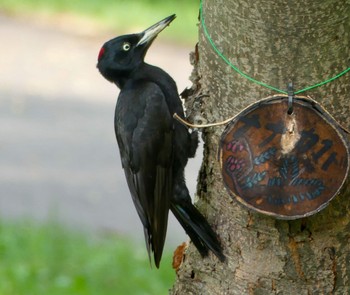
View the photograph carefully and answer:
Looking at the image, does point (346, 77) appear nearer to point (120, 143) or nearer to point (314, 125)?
point (314, 125)

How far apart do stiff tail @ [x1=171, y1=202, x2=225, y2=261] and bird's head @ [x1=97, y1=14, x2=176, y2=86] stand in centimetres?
89

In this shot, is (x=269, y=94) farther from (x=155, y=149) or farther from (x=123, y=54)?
(x=123, y=54)

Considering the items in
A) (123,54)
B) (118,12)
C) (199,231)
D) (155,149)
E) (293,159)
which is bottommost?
(293,159)

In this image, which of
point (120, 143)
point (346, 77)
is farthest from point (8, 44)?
point (346, 77)

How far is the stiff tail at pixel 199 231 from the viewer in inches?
138

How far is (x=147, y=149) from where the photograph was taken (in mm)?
4145

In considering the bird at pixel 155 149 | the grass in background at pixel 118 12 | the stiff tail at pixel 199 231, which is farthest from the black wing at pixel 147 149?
the grass in background at pixel 118 12

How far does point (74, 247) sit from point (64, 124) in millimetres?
4189

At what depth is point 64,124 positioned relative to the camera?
11.4m

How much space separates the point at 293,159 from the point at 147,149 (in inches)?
40.8

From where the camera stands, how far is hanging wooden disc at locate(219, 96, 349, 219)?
323cm

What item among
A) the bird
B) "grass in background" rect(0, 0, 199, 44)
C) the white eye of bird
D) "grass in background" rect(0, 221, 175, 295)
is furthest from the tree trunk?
"grass in background" rect(0, 0, 199, 44)

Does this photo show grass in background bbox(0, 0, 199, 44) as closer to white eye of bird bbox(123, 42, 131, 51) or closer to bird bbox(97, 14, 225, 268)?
white eye of bird bbox(123, 42, 131, 51)

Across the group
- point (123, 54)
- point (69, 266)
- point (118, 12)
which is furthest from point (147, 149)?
point (118, 12)
